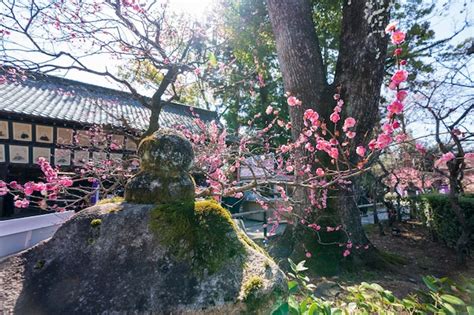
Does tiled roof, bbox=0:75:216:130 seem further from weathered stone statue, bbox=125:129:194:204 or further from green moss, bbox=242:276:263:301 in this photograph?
green moss, bbox=242:276:263:301

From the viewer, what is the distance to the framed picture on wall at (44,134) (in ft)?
25.6

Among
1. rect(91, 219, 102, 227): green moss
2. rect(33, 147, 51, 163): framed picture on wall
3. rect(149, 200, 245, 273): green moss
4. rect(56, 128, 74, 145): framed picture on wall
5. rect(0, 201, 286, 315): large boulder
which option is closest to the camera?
rect(0, 201, 286, 315): large boulder

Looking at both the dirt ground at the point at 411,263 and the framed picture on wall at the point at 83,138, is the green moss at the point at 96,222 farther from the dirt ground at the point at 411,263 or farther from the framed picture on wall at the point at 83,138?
the framed picture on wall at the point at 83,138

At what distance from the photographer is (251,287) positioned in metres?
1.08

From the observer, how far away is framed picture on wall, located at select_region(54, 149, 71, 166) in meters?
7.97

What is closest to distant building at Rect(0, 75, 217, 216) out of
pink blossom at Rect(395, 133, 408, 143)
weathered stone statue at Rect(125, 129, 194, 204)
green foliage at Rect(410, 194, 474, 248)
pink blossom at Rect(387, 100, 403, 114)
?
weathered stone statue at Rect(125, 129, 194, 204)

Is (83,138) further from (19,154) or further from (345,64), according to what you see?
(345,64)

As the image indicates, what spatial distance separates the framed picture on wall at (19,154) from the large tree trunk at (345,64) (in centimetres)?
757

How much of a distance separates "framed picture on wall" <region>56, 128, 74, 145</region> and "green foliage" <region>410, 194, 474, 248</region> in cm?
1060

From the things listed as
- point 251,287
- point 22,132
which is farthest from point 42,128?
point 251,287

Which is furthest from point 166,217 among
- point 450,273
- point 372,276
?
point 450,273

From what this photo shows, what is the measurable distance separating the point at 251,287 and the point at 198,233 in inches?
14.1

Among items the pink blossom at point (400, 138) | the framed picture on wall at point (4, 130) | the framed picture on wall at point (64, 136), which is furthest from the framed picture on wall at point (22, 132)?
the pink blossom at point (400, 138)

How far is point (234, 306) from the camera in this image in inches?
41.4
